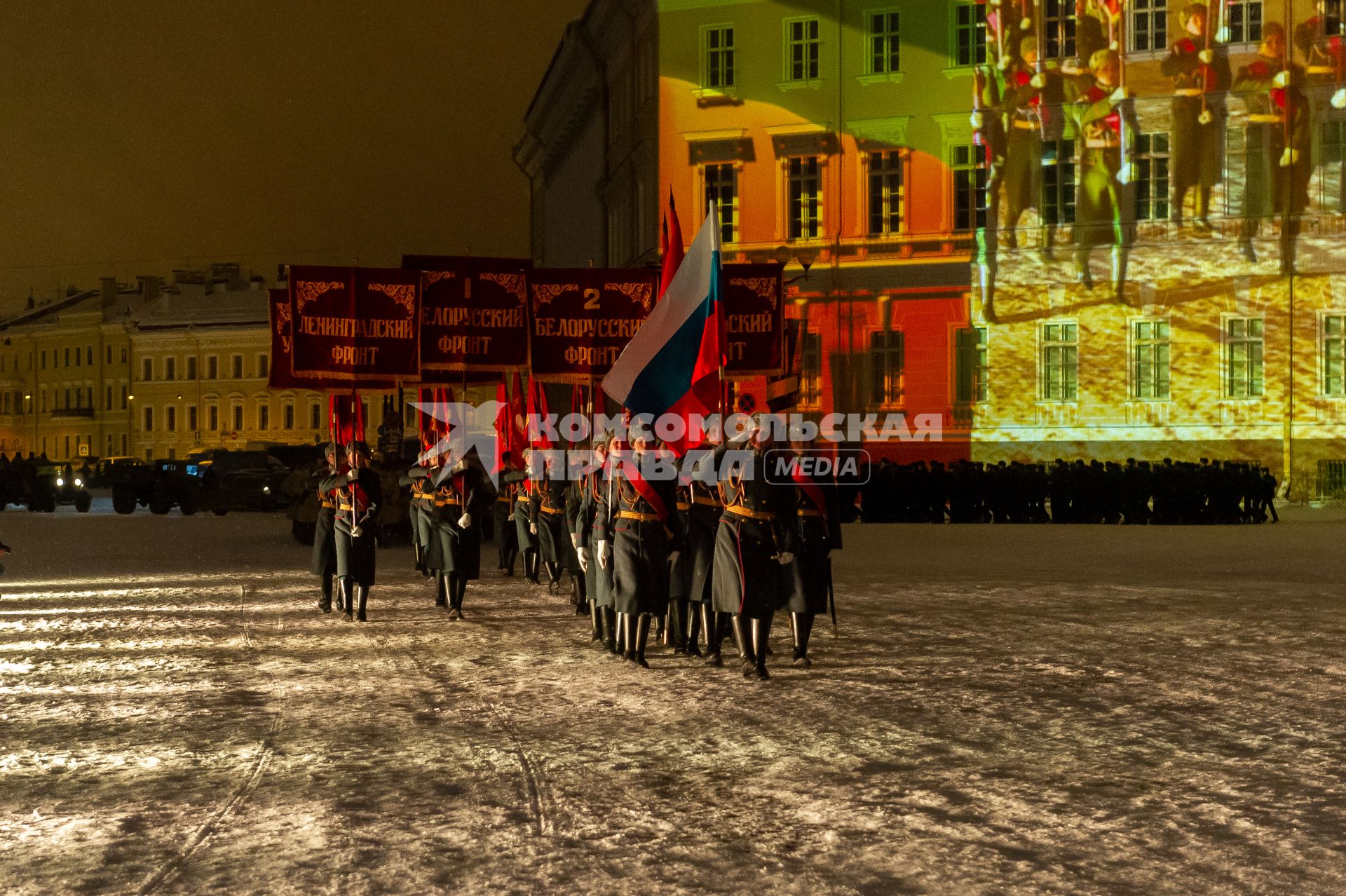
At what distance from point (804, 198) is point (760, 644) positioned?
32981 millimetres

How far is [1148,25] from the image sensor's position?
4084 centimetres

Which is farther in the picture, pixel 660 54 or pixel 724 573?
pixel 660 54

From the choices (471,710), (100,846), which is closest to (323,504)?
(471,710)

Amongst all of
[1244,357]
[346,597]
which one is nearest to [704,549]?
[346,597]

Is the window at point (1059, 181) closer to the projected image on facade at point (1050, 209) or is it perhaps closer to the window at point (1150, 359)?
the projected image on facade at point (1050, 209)

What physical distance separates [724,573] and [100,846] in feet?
19.1

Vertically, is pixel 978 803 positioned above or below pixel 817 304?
below

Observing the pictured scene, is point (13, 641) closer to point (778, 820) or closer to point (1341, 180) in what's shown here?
point (778, 820)

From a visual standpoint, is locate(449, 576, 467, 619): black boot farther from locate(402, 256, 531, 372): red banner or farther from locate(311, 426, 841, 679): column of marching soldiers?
locate(402, 256, 531, 372): red banner

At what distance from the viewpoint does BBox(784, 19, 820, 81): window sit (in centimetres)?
4366

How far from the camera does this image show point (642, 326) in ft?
45.5

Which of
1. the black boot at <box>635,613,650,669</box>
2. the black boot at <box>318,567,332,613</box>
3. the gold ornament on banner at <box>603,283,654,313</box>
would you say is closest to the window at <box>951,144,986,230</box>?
the gold ornament on banner at <box>603,283,654,313</box>

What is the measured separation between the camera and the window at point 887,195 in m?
43.0

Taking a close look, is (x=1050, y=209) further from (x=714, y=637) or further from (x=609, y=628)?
(x=714, y=637)
